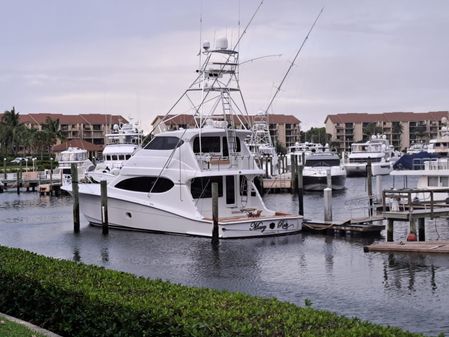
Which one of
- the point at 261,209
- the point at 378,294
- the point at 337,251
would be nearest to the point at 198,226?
the point at 261,209

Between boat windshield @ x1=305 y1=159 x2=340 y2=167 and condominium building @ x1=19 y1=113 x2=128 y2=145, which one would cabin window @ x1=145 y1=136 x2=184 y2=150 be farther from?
condominium building @ x1=19 y1=113 x2=128 y2=145

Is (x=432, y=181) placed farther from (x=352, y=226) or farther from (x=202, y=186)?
(x=202, y=186)

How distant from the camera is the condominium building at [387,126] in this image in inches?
7077

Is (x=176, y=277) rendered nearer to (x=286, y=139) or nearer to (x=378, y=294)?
(x=378, y=294)

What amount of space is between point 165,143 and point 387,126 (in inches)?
6094

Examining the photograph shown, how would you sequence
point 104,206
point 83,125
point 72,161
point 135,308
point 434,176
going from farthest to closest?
point 83,125 < point 72,161 < point 434,176 < point 104,206 < point 135,308

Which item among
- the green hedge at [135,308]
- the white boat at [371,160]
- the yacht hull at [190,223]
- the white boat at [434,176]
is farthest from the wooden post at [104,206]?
the white boat at [371,160]

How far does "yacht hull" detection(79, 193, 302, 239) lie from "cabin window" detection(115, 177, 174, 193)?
778mm

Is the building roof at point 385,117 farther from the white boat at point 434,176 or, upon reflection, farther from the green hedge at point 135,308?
the green hedge at point 135,308

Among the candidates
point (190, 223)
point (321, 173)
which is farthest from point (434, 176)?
point (321, 173)

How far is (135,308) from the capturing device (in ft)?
34.4

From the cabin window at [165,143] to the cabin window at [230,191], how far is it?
290 centimetres

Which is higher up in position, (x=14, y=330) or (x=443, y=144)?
(x=443, y=144)

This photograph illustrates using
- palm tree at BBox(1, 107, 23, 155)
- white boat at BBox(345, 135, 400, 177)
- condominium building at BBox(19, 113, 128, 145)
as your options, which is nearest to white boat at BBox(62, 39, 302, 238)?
white boat at BBox(345, 135, 400, 177)
